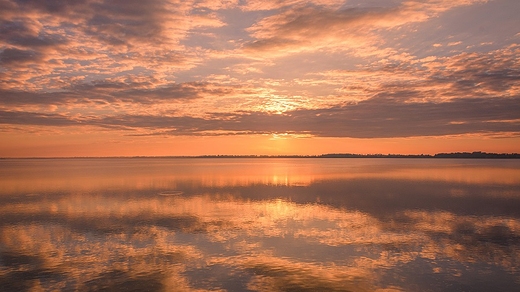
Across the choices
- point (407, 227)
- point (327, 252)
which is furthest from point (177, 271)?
point (407, 227)

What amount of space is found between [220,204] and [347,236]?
649 inches

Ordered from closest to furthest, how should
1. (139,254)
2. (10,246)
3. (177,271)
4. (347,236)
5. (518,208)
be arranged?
(177,271)
(139,254)
(10,246)
(347,236)
(518,208)

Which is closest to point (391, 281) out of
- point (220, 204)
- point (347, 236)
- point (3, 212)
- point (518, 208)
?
point (347, 236)

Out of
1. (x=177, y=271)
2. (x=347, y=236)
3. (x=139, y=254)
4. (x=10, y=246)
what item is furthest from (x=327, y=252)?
(x=10, y=246)

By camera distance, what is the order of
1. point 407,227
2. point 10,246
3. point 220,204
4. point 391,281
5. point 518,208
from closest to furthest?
point 391,281, point 10,246, point 407,227, point 518,208, point 220,204

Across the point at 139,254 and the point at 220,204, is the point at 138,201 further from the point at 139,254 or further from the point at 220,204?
the point at 139,254

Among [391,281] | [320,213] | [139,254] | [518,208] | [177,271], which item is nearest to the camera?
[391,281]

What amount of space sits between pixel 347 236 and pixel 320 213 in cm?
807

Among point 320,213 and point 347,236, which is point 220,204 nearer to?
point 320,213

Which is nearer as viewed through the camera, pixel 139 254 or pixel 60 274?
pixel 60 274

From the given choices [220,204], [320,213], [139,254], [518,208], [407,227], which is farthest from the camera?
[220,204]

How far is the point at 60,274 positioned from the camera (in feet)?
51.8

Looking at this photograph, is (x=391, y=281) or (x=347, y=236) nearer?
(x=391, y=281)

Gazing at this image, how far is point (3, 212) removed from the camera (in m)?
31.1
